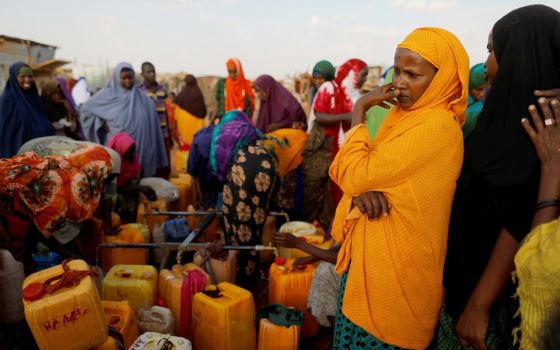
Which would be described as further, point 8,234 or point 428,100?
point 8,234

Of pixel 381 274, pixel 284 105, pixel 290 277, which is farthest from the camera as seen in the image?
pixel 284 105

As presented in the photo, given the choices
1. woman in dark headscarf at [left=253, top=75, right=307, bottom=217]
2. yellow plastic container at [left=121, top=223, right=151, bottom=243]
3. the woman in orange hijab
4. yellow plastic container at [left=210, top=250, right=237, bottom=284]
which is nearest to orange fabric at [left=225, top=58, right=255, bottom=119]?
the woman in orange hijab

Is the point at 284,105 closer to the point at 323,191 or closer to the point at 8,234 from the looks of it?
the point at 323,191

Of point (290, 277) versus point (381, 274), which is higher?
point (381, 274)

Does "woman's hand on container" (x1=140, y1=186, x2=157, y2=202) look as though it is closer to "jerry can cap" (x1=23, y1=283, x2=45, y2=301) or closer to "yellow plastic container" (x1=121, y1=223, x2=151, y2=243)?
"yellow plastic container" (x1=121, y1=223, x2=151, y2=243)

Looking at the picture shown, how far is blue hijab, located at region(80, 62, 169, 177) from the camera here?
573 centimetres

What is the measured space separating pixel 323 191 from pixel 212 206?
1.33 m

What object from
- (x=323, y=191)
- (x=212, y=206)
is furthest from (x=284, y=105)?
(x=212, y=206)

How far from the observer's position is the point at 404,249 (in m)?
1.47

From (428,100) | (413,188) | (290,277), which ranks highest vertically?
(428,100)

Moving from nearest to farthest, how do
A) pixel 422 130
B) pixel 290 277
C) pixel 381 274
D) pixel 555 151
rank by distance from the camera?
pixel 555 151
pixel 422 130
pixel 381 274
pixel 290 277

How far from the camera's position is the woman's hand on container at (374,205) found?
4.75ft

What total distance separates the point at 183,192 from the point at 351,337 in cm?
380

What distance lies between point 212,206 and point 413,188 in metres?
3.15
